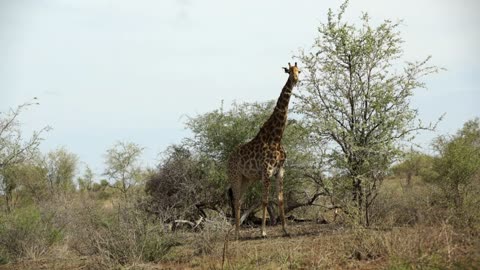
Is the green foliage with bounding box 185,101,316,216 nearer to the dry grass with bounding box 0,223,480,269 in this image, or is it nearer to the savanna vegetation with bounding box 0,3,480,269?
the savanna vegetation with bounding box 0,3,480,269

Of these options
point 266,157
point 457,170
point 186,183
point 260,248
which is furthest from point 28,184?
point 457,170

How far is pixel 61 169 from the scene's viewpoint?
2520 centimetres

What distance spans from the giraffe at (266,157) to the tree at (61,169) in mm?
15130

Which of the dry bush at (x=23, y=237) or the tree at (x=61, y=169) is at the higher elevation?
the tree at (x=61, y=169)

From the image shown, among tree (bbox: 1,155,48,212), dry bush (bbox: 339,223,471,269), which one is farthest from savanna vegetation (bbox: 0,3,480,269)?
tree (bbox: 1,155,48,212)

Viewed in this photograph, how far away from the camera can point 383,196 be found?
13094 millimetres

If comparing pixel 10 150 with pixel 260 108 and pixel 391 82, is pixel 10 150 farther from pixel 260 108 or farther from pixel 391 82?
pixel 391 82

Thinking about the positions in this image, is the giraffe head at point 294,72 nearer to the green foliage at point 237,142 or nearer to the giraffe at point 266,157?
the giraffe at point 266,157

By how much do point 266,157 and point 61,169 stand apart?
56.5 ft

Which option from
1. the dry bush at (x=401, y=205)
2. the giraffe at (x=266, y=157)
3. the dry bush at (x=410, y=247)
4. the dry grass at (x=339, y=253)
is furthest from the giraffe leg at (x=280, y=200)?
the dry bush at (x=410, y=247)

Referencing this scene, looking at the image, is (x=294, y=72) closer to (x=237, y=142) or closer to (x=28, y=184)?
(x=237, y=142)

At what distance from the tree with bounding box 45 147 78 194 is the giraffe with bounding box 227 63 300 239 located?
49.6 feet

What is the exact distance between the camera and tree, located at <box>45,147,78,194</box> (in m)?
24.6

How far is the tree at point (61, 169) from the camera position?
24609 mm
